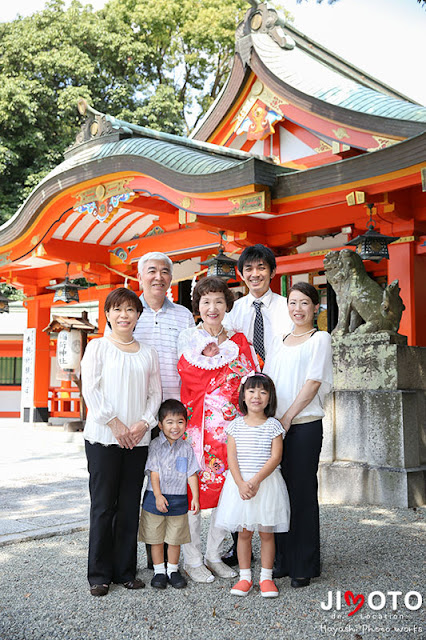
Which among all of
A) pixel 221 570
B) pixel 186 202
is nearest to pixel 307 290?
→ pixel 221 570

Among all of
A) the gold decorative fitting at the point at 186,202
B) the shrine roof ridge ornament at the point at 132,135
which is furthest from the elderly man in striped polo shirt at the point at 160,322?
the shrine roof ridge ornament at the point at 132,135

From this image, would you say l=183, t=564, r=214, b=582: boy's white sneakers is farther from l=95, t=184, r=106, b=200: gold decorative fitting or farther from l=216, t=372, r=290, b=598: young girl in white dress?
l=95, t=184, r=106, b=200: gold decorative fitting

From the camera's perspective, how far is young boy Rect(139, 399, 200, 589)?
126 inches

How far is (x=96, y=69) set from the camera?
19.7 meters

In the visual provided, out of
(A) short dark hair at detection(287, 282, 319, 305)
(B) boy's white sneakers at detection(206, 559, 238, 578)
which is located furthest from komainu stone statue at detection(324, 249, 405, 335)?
(B) boy's white sneakers at detection(206, 559, 238, 578)

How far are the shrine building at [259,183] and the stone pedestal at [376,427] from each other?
178 centimetres

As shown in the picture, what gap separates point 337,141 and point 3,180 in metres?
12.1

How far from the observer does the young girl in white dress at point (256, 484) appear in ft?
9.91

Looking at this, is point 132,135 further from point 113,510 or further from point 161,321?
point 113,510

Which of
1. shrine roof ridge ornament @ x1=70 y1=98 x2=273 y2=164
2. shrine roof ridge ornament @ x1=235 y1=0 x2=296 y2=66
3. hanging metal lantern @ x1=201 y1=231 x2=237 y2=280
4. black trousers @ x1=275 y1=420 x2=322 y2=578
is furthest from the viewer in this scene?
shrine roof ridge ornament @ x1=235 y1=0 x2=296 y2=66

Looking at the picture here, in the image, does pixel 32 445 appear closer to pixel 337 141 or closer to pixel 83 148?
pixel 83 148

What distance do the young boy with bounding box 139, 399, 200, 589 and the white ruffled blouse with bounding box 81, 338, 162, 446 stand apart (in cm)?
11

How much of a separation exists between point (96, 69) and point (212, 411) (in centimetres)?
1886

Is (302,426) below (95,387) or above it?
below
